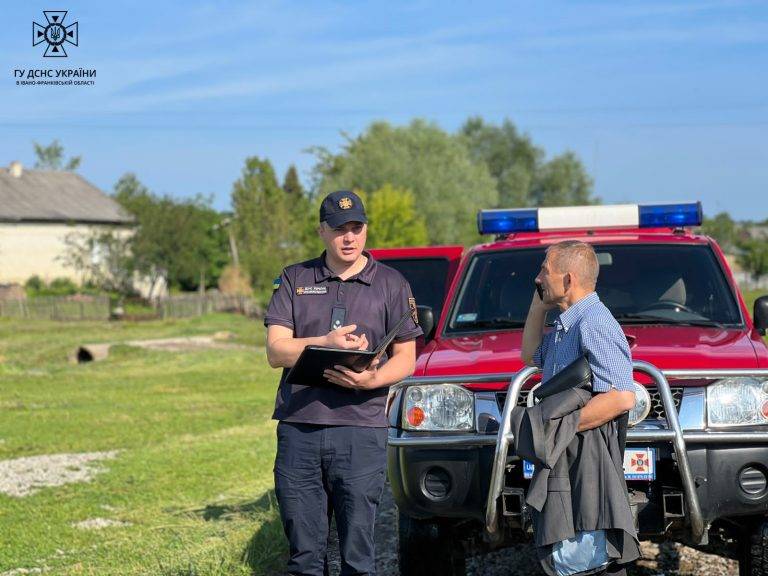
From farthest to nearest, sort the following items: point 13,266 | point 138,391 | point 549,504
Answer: point 13,266 → point 138,391 → point 549,504

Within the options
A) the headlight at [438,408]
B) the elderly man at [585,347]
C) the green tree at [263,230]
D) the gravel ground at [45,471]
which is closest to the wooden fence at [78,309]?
the green tree at [263,230]

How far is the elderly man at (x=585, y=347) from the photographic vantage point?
4262mm

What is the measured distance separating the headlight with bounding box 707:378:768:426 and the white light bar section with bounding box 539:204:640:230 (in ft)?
8.57

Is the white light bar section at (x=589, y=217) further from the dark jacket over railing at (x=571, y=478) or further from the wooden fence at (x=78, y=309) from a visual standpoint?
the wooden fence at (x=78, y=309)

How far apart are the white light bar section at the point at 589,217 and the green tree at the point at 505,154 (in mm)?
77738

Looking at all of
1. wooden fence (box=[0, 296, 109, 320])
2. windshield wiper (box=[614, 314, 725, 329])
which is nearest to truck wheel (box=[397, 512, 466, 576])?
windshield wiper (box=[614, 314, 725, 329])

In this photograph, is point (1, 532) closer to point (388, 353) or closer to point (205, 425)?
point (388, 353)

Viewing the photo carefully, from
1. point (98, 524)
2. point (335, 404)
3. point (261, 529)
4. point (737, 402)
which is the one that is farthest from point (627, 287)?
point (98, 524)

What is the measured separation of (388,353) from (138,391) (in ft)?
50.6

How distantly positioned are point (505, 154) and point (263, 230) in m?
28.6

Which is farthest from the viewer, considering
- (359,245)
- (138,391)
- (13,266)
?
(13,266)

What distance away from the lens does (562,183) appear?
284 feet

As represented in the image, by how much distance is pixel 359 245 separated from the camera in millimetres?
4816

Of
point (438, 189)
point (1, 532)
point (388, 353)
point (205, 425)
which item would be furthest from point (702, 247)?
point (438, 189)
